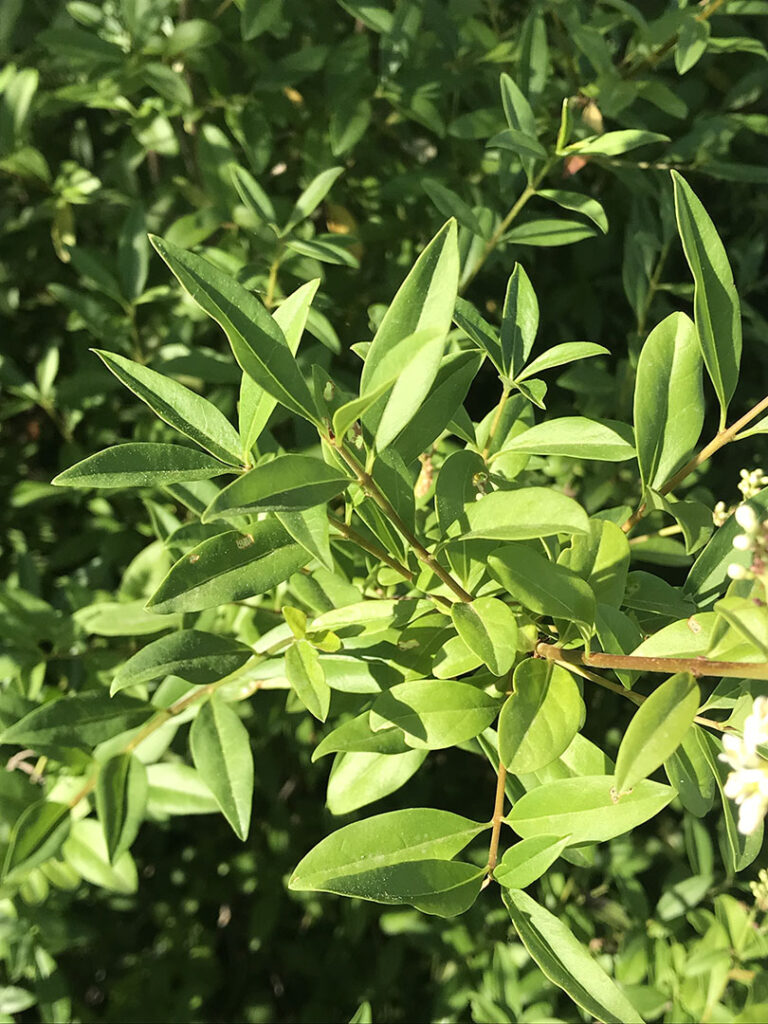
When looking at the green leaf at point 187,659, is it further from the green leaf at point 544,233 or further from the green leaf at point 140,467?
the green leaf at point 544,233

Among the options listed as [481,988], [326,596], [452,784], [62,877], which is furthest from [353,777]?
[452,784]

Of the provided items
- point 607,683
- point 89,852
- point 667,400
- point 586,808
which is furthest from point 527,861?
point 89,852

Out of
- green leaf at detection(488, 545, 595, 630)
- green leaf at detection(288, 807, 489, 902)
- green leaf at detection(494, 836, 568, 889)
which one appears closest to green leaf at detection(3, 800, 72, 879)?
green leaf at detection(288, 807, 489, 902)

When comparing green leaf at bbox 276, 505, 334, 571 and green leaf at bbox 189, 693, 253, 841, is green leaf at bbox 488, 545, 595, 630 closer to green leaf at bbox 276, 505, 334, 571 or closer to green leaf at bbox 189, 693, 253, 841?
green leaf at bbox 276, 505, 334, 571

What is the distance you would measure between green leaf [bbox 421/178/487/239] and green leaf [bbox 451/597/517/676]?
64 cm

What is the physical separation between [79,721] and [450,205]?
2.62ft

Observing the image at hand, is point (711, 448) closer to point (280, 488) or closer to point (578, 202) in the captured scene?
point (280, 488)

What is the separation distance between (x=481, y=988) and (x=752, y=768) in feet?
4.02

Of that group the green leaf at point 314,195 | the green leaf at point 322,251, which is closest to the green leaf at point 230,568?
the green leaf at point 322,251

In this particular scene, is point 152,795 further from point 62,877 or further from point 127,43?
point 127,43

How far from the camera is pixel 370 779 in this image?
36.3 inches

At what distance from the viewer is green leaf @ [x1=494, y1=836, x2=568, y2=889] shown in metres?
0.73

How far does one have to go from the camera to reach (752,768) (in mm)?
583

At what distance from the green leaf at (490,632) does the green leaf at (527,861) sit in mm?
166
